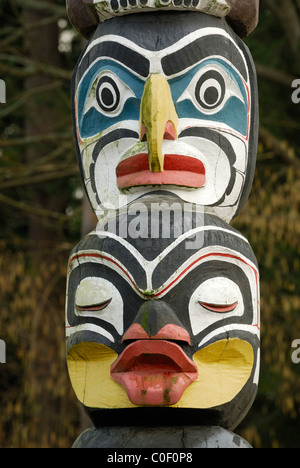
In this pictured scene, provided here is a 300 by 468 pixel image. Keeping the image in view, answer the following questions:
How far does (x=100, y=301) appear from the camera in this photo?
2787 millimetres

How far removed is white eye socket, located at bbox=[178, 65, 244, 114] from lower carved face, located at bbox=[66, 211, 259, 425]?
0.53 meters

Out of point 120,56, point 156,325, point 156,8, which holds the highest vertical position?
point 156,8

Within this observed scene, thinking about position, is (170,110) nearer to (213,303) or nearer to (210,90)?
(210,90)

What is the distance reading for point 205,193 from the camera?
122 inches

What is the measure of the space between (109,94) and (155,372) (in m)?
1.21

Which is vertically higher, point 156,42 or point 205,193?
point 156,42

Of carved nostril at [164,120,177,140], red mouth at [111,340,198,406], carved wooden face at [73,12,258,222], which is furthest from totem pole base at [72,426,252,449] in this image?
carved nostril at [164,120,177,140]

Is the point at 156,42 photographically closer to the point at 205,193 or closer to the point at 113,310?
the point at 205,193

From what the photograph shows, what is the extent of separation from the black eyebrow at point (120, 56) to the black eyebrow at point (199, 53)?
0.28ft

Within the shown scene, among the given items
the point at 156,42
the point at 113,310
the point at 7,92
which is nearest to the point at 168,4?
the point at 156,42

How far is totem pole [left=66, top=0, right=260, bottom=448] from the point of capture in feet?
8.84

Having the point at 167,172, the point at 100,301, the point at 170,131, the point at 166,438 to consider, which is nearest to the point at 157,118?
the point at 170,131

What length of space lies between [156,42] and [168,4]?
6.5 inches

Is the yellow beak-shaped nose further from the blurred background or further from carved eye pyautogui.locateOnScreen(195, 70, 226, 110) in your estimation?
the blurred background
